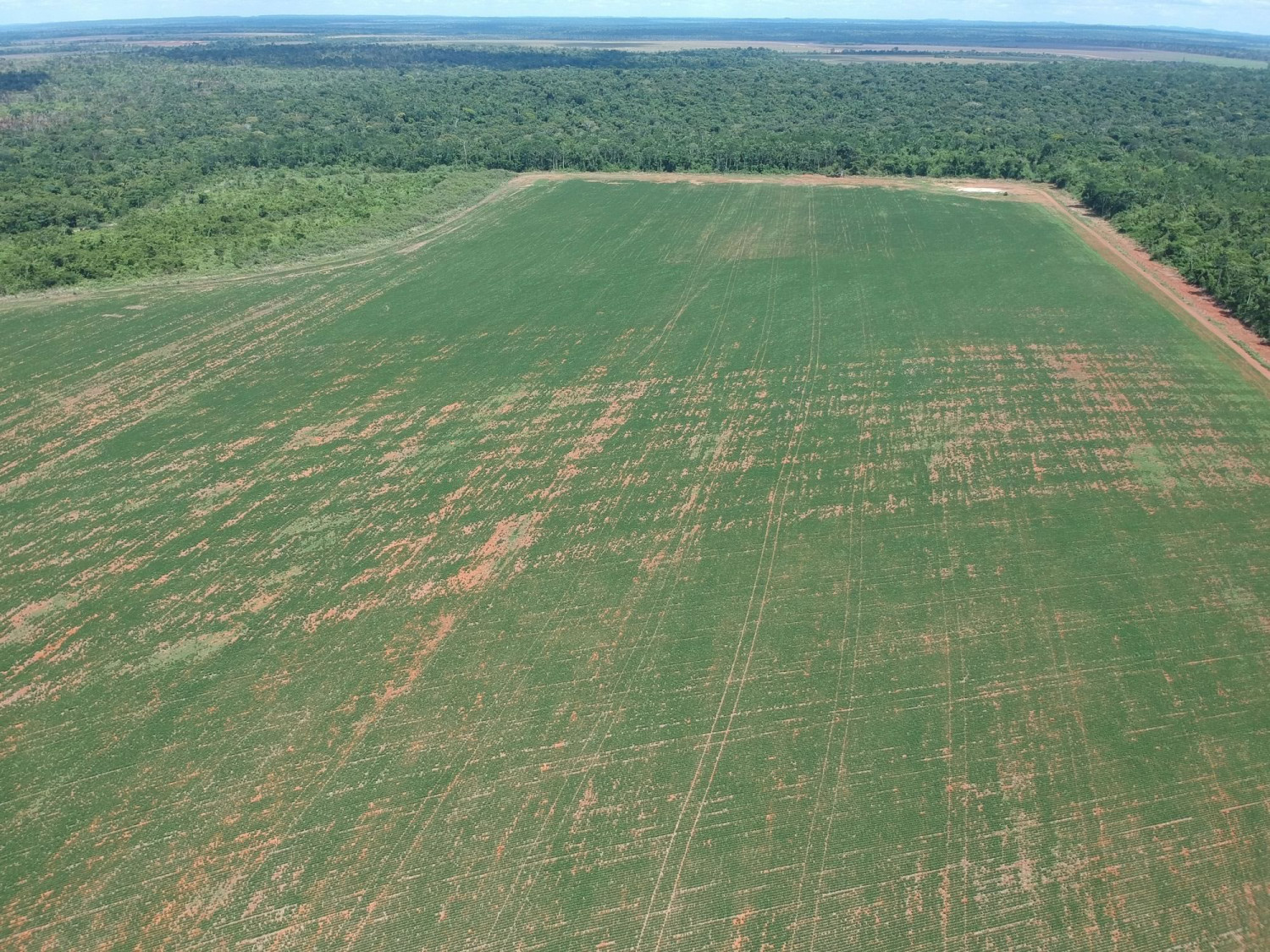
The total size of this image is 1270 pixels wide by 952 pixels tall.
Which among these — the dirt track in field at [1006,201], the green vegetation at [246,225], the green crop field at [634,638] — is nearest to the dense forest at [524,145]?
the green vegetation at [246,225]

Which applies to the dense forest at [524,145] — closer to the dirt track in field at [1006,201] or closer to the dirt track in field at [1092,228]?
the dirt track in field at [1092,228]

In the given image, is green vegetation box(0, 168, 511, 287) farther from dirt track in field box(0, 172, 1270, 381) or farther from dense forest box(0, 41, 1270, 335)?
dirt track in field box(0, 172, 1270, 381)

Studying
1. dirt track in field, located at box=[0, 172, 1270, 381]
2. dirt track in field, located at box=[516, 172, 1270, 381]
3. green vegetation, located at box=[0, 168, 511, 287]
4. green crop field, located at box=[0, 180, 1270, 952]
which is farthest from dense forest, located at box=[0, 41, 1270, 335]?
green crop field, located at box=[0, 180, 1270, 952]

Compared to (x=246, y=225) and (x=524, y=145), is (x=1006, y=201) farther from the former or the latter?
(x=246, y=225)

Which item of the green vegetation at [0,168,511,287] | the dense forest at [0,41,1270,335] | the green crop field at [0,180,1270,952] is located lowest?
the green crop field at [0,180,1270,952]

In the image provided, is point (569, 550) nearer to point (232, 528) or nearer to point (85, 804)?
point (232, 528)

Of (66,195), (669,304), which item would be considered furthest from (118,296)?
(669,304)
